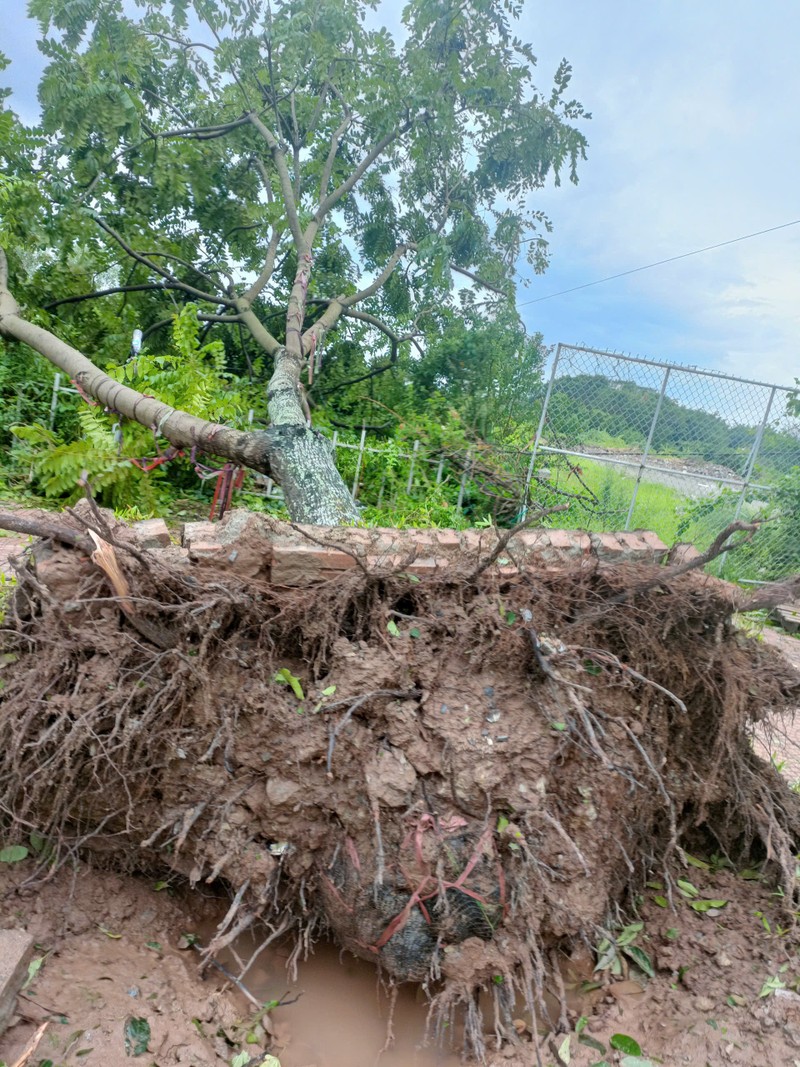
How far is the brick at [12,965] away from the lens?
1.91 m

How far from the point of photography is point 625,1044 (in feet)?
7.14

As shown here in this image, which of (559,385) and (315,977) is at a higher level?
(559,385)

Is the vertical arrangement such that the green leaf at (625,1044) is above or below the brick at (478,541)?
below

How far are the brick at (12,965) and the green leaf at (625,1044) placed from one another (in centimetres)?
193

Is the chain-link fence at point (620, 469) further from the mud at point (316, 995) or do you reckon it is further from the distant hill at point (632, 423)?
the mud at point (316, 995)

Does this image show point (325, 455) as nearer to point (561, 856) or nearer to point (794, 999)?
point (561, 856)

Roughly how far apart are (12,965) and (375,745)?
4.25 feet

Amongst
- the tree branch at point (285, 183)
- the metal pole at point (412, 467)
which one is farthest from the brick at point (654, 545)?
the tree branch at point (285, 183)

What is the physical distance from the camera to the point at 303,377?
29.1 feet

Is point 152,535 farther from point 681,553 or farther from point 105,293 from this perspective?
point 105,293

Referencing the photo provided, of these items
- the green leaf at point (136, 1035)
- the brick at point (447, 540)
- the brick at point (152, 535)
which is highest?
the brick at point (447, 540)

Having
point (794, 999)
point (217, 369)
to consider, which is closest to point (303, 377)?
point (217, 369)

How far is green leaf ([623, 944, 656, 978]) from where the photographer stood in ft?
8.17

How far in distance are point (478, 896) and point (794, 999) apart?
1.20 metres
